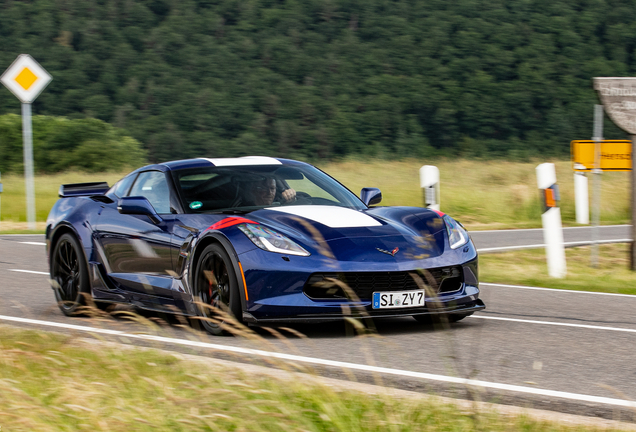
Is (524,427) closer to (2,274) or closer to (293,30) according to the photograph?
(2,274)

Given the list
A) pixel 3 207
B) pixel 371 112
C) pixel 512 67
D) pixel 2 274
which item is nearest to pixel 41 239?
pixel 2 274

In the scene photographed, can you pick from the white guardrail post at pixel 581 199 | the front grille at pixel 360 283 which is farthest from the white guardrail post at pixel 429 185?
the white guardrail post at pixel 581 199

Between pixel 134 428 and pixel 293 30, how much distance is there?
83.7 meters

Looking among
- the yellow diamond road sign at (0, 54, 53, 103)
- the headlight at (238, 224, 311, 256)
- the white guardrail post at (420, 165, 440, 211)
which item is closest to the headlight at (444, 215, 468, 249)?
the headlight at (238, 224, 311, 256)

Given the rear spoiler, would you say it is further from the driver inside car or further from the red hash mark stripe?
the red hash mark stripe

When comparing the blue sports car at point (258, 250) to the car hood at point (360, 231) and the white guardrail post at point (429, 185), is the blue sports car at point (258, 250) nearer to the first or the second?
the car hood at point (360, 231)

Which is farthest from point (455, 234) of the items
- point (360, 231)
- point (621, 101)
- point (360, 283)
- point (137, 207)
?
point (621, 101)

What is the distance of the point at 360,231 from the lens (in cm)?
624

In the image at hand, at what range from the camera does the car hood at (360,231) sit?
6000mm

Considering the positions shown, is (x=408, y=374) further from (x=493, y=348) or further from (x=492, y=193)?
(x=492, y=193)

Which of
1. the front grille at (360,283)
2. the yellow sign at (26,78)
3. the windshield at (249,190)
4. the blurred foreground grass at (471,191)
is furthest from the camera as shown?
the blurred foreground grass at (471,191)

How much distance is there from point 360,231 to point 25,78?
13265 mm

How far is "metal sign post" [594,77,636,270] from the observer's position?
34.7ft

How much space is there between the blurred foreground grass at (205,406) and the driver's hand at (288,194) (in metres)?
2.49
